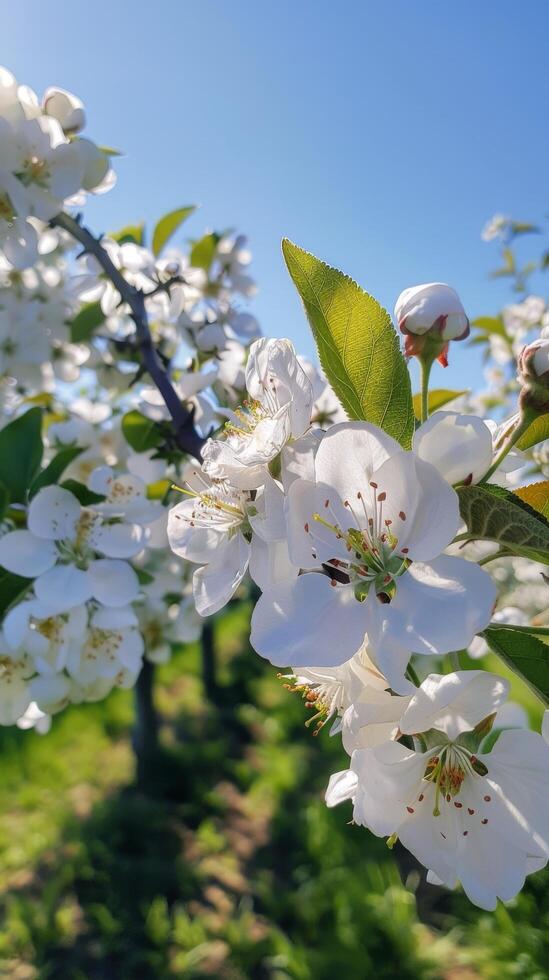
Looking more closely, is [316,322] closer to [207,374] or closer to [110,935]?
[207,374]

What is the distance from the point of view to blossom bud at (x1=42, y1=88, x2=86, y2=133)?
1.22m

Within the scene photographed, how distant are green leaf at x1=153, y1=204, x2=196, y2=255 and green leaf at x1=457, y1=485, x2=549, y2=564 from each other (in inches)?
47.1

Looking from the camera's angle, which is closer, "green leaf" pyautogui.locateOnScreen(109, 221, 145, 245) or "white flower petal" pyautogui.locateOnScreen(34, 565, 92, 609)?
"white flower petal" pyautogui.locateOnScreen(34, 565, 92, 609)

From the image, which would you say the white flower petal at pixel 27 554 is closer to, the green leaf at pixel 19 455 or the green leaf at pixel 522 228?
the green leaf at pixel 19 455

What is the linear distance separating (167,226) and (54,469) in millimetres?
723

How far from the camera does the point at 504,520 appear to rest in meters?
0.56

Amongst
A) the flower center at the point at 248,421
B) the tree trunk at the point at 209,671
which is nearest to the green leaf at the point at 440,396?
the flower center at the point at 248,421

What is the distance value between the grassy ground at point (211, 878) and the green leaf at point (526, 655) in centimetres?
249

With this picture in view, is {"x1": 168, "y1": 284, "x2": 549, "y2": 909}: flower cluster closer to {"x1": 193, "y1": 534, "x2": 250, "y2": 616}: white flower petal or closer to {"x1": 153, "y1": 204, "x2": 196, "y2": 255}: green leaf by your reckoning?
{"x1": 193, "y1": 534, "x2": 250, "y2": 616}: white flower petal

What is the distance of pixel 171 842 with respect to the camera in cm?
378

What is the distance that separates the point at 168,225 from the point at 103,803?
3474mm

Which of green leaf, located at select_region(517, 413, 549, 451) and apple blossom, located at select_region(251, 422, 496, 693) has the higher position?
green leaf, located at select_region(517, 413, 549, 451)

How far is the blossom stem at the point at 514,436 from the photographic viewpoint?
601mm

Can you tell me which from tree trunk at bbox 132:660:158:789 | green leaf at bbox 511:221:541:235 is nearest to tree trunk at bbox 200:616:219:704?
tree trunk at bbox 132:660:158:789
